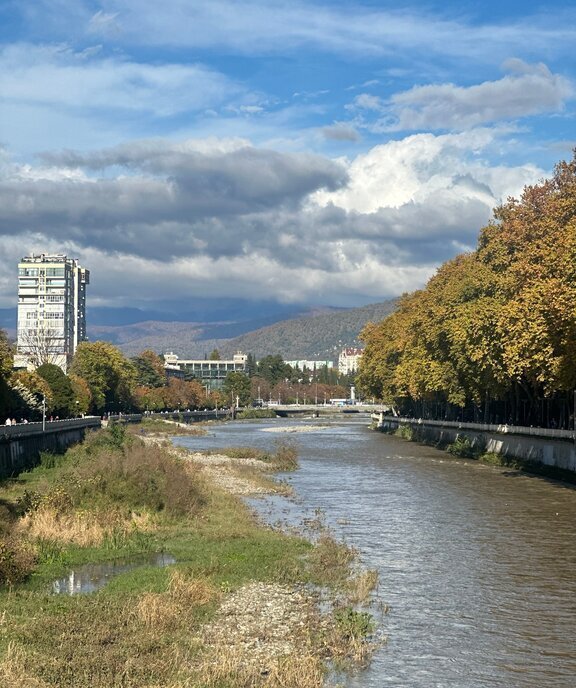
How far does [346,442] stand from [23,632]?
9394 centimetres

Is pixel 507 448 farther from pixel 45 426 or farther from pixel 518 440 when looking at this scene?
pixel 45 426

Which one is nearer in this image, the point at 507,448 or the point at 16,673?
the point at 16,673

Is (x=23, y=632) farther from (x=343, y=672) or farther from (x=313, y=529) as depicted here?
(x=313, y=529)

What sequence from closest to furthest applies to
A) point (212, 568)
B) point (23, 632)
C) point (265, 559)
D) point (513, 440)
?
1. point (23, 632)
2. point (212, 568)
3. point (265, 559)
4. point (513, 440)

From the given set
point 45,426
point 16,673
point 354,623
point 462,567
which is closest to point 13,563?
point 16,673

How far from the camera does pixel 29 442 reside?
72.8 metres

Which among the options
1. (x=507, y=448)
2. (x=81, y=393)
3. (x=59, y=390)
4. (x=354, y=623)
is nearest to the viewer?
(x=354, y=623)

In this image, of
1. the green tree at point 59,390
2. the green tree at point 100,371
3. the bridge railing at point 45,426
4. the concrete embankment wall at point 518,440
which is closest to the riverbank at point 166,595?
the concrete embankment wall at point 518,440

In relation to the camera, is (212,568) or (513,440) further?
(513,440)

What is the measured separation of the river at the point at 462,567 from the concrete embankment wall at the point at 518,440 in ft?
8.19

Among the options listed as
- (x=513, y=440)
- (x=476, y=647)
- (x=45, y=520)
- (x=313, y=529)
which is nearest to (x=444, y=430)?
(x=513, y=440)

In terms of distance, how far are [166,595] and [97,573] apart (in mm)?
5020

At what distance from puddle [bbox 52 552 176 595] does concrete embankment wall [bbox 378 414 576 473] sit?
3469 cm

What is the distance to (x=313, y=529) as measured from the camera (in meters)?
37.0
